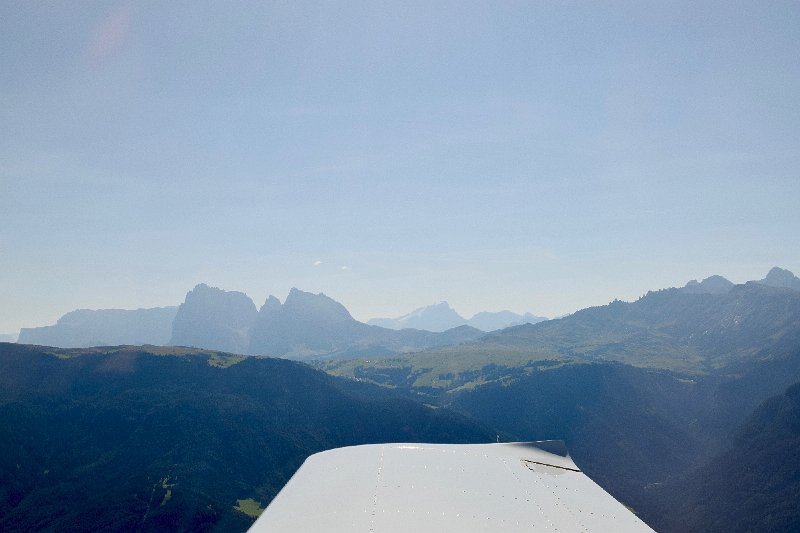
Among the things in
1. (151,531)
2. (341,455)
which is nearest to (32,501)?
(151,531)

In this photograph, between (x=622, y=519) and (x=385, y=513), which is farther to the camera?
(x=622, y=519)

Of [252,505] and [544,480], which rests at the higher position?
[544,480]

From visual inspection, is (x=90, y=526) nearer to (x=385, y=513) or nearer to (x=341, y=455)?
(x=341, y=455)

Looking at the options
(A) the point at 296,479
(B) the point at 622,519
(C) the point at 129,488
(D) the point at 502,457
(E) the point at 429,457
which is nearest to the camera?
(B) the point at 622,519

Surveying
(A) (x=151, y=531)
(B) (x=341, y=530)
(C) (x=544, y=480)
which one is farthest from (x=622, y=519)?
(A) (x=151, y=531)

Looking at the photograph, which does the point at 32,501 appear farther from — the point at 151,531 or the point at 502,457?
the point at 502,457

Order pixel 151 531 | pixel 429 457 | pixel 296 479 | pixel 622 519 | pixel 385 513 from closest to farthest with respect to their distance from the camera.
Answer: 1. pixel 385 513
2. pixel 622 519
3. pixel 296 479
4. pixel 429 457
5. pixel 151 531
